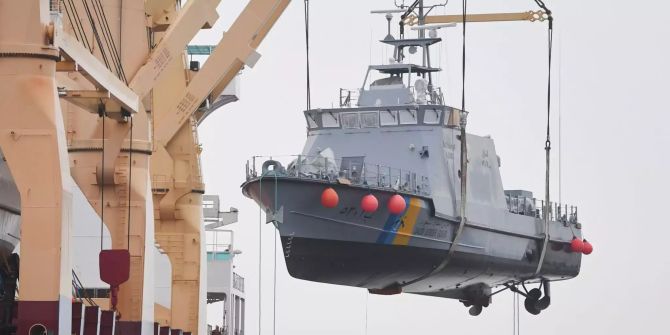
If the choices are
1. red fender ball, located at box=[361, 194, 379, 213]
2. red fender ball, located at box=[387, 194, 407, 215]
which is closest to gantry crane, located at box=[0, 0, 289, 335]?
red fender ball, located at box=[361, 194, 379, 213]

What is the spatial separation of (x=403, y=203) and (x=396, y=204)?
2.10 ft

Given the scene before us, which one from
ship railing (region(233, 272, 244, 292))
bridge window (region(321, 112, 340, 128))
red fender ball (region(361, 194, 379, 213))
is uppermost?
bridge window (region(321, 112, 340, 128))

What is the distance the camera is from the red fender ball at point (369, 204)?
2208 inches

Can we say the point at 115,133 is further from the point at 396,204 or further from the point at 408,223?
the point at 408,223

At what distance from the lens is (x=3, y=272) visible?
24.3 metres

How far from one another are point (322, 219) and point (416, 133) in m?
7.21

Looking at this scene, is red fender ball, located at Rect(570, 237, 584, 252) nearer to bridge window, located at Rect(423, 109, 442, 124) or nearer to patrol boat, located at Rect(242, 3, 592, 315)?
patrol boat, located at Rect(242, 3, 592, 315)

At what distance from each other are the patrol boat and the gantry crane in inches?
545

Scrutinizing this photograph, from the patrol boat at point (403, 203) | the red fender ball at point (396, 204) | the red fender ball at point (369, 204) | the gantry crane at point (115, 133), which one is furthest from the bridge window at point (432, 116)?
the gantry crane at point (115, 133)

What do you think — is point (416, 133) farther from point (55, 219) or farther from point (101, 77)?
point (55, 219)

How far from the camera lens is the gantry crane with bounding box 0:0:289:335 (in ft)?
75.6

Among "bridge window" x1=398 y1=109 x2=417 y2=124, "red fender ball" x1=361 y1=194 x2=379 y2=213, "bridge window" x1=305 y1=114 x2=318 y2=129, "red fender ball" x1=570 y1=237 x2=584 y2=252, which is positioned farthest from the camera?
"red fender ball" x1=570 y1=237 x2=584 y2=252

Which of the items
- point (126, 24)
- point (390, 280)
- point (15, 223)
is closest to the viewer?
point (15, 223)

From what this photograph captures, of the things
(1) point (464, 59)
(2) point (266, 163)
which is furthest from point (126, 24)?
(1) point (464, 59)
